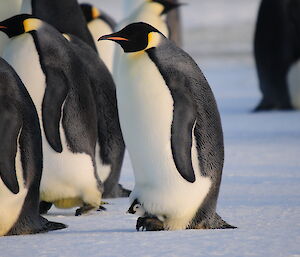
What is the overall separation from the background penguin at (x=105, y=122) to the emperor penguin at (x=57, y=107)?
0.39 m

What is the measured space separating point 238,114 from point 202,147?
21.3ft

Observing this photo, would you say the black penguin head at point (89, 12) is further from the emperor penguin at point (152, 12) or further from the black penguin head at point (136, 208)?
the black penguin head at point (136, 208)

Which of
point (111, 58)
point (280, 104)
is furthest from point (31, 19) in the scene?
point (280, 104)

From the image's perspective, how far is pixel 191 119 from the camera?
4297 mm

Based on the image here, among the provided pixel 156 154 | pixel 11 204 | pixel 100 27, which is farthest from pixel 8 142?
pixel 100 27

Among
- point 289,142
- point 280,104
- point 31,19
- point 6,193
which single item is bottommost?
point 280,104

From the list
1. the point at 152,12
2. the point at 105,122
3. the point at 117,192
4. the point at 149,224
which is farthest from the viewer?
the point at 152,12

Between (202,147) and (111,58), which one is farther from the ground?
(202,147)

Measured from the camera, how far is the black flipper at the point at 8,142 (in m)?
4.03

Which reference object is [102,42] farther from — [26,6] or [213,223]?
[213,223]

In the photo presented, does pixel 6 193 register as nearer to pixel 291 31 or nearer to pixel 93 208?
pixel 93 208

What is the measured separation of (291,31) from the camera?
11.1 meters

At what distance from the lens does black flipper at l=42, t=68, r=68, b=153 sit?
4910mm

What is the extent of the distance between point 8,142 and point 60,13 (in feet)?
7.37
